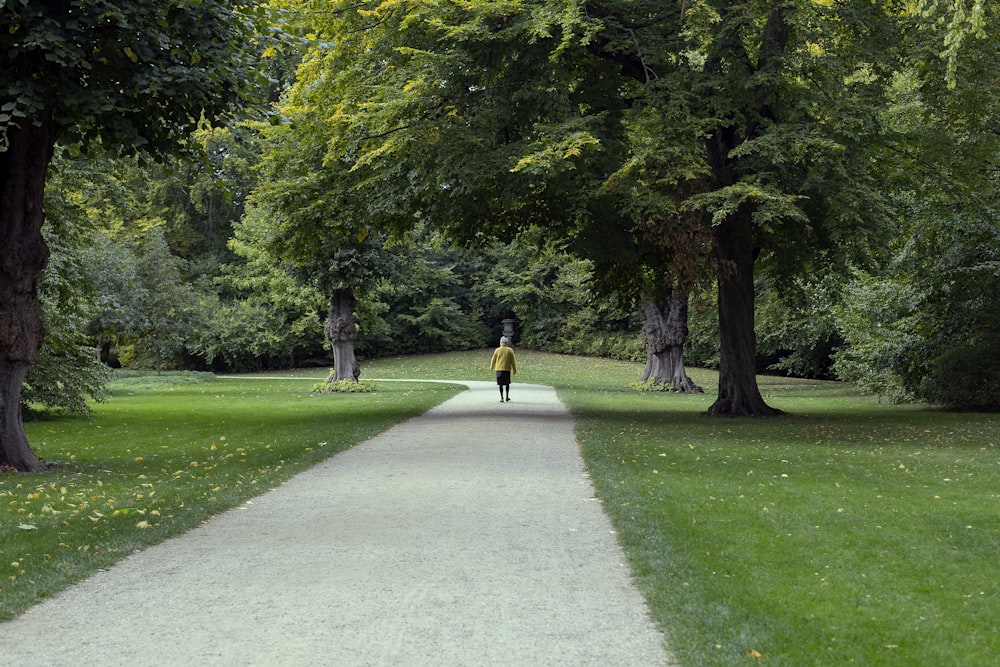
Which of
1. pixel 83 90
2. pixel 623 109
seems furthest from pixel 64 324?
pixel 623 109

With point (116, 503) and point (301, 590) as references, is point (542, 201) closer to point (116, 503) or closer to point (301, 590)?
point (116, 503)

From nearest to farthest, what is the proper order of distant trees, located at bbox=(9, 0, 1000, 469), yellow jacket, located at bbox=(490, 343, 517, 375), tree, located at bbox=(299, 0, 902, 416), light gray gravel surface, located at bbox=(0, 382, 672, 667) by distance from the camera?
light gray gravel surface, located at bbox=(0, 382, 672, 667)
distant trees, located at bbox=(9, 0, 1000, 469)
tree, located at bbox=(299, 0, 902, 416)
yellow jacket, located at bbox=(490, 343, 517, 375)

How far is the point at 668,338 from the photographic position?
34562mm

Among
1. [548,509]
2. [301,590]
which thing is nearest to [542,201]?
[548,509]

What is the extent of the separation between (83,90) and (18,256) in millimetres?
2418

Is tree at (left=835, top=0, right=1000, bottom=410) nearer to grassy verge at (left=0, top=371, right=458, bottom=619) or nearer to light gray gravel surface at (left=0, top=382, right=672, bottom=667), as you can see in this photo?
light gray gravel surface at (left=0, top=382, right=672, bottom=667)

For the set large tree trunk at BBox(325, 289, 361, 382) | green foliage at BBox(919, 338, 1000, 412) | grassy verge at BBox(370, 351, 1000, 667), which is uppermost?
large tree trunk at BBox(325, 289, 361, 382)

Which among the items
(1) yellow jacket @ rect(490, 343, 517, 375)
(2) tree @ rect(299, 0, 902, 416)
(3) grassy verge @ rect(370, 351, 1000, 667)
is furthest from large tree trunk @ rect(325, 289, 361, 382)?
(3) grassy verge @ rect(370, 351, 1000, 667)

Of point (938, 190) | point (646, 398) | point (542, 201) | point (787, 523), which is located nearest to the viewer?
point (787, 523)

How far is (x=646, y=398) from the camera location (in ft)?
98.6

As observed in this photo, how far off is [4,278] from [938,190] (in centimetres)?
1646

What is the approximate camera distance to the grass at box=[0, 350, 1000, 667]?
5.16m

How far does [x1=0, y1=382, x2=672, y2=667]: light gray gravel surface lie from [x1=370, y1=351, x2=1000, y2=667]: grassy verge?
0.40m

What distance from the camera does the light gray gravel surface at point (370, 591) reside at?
15.4 ft
